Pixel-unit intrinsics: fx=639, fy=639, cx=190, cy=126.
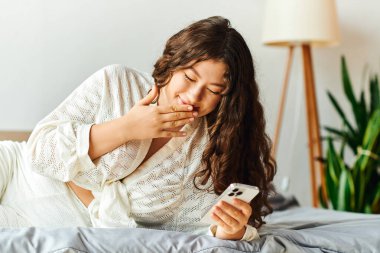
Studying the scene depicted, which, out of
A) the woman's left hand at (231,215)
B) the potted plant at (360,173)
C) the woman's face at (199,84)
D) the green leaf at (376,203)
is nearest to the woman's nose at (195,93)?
the woman's face at (199,84)

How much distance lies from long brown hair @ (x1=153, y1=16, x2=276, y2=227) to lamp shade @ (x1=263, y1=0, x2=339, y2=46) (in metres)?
1.34

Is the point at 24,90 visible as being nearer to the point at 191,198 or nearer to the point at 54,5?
the point at 54,5

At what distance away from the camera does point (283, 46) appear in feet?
10.7

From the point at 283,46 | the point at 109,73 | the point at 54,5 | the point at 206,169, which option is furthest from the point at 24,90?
the point at 283,46

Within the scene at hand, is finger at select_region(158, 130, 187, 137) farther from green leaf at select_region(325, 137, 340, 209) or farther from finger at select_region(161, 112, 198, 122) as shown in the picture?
green leaf at select_region(325, 137, 340, 209)

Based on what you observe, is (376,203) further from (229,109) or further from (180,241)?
(180,241)

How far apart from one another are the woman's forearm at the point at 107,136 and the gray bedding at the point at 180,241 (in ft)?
0.73

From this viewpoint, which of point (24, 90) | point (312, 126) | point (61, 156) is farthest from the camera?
point (312, 126)

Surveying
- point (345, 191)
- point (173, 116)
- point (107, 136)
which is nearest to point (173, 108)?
point (173, 116)

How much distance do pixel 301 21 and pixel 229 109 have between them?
152cm

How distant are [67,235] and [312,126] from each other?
2.10m

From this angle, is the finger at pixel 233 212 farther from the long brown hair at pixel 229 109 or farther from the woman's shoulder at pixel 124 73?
the woman's shoulder at pixel 124 73

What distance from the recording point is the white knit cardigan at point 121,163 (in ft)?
5.16

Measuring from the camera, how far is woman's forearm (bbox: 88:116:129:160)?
4.90 ft
